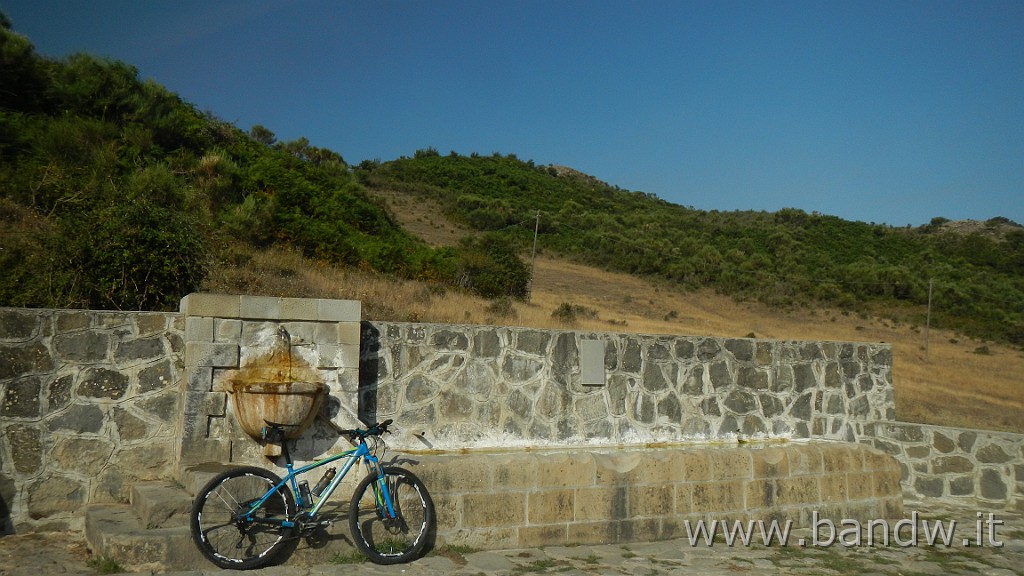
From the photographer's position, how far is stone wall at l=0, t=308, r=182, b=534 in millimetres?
5699

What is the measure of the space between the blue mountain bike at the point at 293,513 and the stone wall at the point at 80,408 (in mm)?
1092

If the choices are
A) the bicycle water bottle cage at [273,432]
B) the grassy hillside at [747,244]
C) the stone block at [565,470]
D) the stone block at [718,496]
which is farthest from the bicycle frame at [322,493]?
the grassy hillside at [747,244]

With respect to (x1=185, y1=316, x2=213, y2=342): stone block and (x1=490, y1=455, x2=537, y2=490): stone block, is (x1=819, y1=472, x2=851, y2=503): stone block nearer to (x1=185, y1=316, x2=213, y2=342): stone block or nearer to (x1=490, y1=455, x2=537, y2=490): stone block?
(x1=490, y1=455, x2=537, y2=490): stone block

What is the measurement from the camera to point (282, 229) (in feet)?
50.4

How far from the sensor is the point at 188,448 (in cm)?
588

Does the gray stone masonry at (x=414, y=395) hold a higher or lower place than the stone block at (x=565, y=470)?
higher

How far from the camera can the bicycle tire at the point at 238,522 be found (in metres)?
5.00

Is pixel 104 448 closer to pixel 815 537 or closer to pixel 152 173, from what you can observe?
pixel 815 537

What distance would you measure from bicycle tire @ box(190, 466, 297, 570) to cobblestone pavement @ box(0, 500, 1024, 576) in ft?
0.37

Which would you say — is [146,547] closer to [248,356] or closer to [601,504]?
[248,356]

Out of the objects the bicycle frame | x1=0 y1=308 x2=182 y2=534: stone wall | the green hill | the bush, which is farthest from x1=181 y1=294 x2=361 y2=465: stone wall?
the bush

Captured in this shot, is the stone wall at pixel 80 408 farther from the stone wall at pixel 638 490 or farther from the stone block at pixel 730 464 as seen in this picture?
the stone block at pixel 730 464

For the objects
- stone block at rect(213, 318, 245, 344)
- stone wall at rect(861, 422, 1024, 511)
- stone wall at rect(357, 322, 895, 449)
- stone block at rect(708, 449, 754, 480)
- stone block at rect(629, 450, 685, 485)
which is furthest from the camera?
stone wall at rect(861, 422, 1024, 511)

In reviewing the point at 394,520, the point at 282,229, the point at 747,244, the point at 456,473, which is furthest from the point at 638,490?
the point at 747,244
